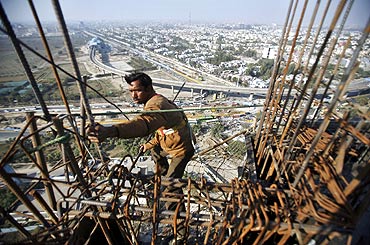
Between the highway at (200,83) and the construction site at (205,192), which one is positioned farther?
the highway at (200,83)

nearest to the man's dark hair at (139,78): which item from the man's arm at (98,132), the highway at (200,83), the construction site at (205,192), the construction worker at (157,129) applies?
the construction worker at (157,129)

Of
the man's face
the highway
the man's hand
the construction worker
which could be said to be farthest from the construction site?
the highway

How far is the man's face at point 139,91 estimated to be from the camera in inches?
119

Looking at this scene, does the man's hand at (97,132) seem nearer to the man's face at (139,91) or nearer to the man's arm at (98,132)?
the man's arm at (98,132)

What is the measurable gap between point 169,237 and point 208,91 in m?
40.4

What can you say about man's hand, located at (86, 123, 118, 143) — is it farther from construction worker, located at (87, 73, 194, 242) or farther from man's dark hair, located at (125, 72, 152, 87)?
man's dark hair, located at (125, 72, 152, 87)

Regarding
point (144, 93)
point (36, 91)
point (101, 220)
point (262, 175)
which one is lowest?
point (262, 175)

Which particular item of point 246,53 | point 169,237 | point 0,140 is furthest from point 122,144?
point 246,53

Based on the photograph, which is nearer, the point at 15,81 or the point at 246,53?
the point at 15,81

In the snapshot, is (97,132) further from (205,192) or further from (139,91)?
(205,192)

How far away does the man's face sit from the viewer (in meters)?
3.03

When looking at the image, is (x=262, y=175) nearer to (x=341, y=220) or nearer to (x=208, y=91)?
(x=341, y=220)

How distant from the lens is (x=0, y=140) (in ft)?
79.8

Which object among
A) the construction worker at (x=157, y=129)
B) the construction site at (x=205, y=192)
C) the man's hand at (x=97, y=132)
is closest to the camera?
the construction site at (x=205, y=192)
